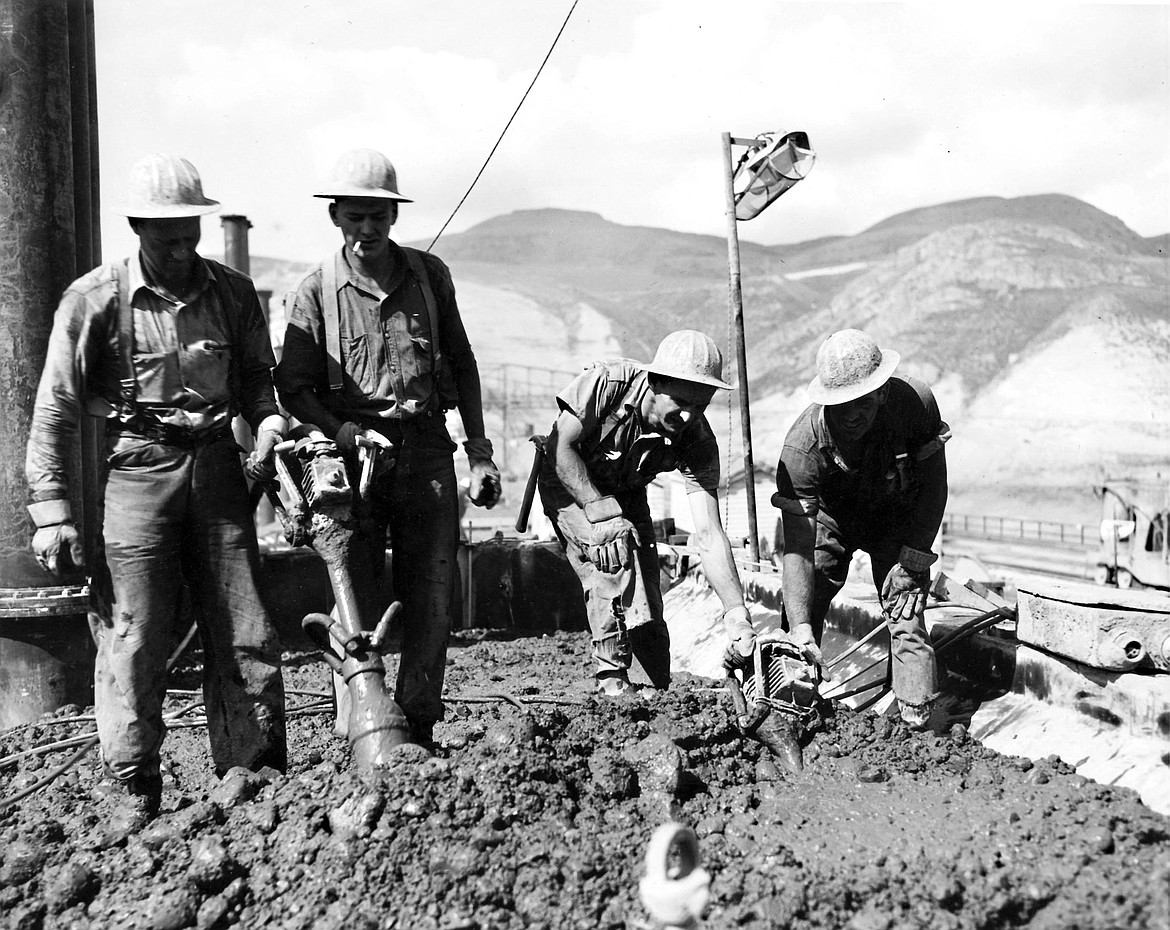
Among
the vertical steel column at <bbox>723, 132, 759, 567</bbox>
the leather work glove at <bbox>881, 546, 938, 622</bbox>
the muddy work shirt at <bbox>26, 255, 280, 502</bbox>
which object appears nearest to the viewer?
the muddy work shirt at <bbox>26, 255, 280, 502</bbox>

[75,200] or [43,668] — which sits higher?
[75,200]

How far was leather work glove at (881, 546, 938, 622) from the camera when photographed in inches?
180

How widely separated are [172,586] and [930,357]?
44662mm

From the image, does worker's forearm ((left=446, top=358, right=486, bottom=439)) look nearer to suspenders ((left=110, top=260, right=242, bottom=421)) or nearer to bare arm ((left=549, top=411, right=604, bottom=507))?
bare arm ((left=549, top=411, right=604, bottom=507))

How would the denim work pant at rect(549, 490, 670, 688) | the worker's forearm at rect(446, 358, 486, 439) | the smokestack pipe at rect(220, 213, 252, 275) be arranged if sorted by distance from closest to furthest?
the worker's forearm at rect(446, 358, 486, 439), the denim work pant at rect(549, 490, 670, 688), the smokestack pipe at rect(220, 213, 252, 275)

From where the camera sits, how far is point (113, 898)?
2.95 m

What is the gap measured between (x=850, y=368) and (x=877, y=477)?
0.62m

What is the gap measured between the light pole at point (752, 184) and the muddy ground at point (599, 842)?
4.46m

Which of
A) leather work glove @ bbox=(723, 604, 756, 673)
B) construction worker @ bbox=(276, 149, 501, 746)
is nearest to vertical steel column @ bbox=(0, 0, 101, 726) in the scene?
construction worker @ bbox=(276, 149, 501, 746)

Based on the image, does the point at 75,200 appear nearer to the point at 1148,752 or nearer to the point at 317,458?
the point at 317,458

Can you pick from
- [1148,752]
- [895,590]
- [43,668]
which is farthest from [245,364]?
[1148,752]

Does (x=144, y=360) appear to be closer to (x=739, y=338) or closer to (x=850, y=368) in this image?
(x=850, y=368)

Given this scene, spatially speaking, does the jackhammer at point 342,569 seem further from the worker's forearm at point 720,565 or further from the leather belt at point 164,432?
the worker's forearm at point 720,565

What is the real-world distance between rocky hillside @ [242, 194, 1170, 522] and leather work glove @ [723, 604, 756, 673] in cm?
2758
